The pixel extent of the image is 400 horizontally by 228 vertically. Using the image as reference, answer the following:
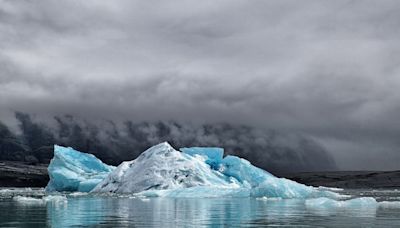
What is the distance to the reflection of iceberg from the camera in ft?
139

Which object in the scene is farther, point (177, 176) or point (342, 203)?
point (177, 176)

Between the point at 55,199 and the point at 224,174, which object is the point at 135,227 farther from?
the point at 224,174

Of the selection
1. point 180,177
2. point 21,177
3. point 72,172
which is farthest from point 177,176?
point 21,177

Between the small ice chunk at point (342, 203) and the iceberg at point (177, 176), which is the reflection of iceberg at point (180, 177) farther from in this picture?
the small ice chunk at point (342, 203)

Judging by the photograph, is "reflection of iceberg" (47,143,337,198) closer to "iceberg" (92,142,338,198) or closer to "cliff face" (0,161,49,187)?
"iceberg" (92,142,338,198)

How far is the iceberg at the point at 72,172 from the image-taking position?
5938 centimetres

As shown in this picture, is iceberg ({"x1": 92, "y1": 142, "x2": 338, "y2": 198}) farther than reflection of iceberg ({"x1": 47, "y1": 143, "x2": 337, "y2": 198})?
Yes

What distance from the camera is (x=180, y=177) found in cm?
5003

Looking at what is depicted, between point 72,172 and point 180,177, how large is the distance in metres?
16.5

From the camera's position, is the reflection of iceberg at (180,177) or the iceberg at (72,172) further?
the iceberg at (72,172)

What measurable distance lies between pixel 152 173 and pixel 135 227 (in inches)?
1374

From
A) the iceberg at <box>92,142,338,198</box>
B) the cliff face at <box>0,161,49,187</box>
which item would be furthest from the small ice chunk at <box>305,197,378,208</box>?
the cliff face at <box>0,161,49,187</box>

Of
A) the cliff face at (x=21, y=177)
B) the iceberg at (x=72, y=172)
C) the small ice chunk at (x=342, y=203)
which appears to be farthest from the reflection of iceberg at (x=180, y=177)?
the cliff face at (x=21, y=177)

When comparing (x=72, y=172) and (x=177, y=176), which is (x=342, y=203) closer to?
(x=177, y=176)
